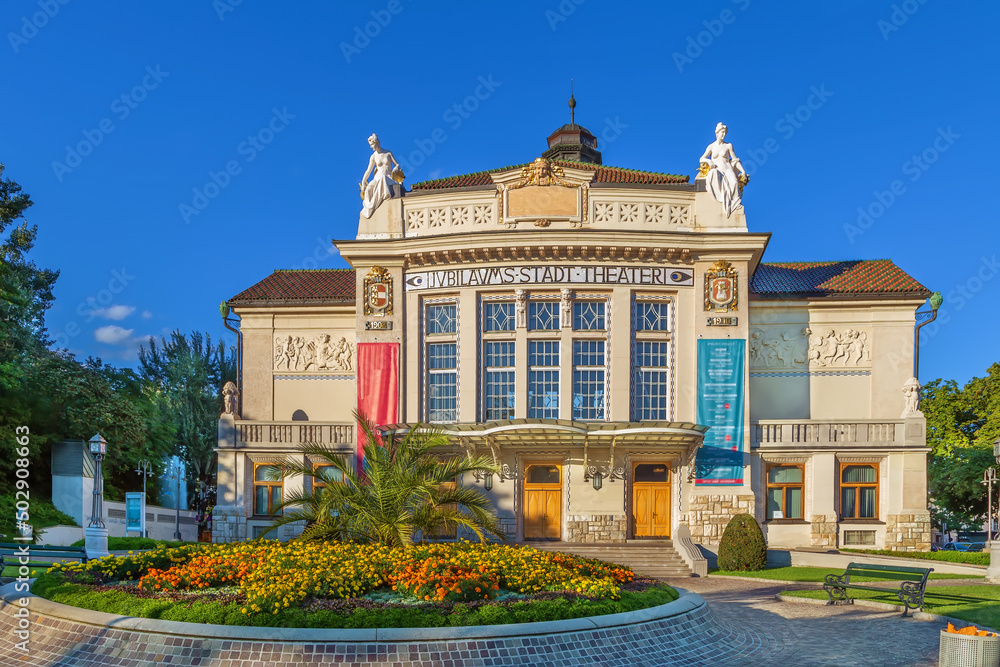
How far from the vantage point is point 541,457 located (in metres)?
29.3

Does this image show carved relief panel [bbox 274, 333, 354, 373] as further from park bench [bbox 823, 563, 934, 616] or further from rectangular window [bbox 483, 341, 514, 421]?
park bench [bbox 823, 563, 934, 616]

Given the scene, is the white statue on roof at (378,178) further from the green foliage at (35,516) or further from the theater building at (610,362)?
the green foliage at (35,516)

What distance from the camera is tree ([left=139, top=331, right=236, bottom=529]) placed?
50.3 metres

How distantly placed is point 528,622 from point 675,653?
2466 millimetres

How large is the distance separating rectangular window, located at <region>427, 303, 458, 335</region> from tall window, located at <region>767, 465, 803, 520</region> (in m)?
12.6

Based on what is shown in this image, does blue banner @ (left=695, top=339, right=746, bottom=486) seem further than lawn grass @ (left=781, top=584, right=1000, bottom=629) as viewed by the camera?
Yes

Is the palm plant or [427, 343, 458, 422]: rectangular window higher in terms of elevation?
[427, 343, 458, 422]: rectangular window

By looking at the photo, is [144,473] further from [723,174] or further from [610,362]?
[723,174]

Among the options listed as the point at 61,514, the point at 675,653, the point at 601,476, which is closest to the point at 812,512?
the point at 601,476

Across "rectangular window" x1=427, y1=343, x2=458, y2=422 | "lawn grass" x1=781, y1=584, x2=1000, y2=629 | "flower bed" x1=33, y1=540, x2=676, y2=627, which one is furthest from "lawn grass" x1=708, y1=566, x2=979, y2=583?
"rectangular window" x1=427, y1=343, x2=458, y2=422

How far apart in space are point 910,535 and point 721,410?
26.0ft

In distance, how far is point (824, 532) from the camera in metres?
29.0

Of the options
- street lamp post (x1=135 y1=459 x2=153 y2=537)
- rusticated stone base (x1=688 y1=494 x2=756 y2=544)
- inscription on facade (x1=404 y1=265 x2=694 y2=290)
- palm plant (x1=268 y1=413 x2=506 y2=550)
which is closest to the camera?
palm plant (x1=268 y1=413 x2=506 y2=550)

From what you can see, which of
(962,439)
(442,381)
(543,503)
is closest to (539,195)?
(442,381)
